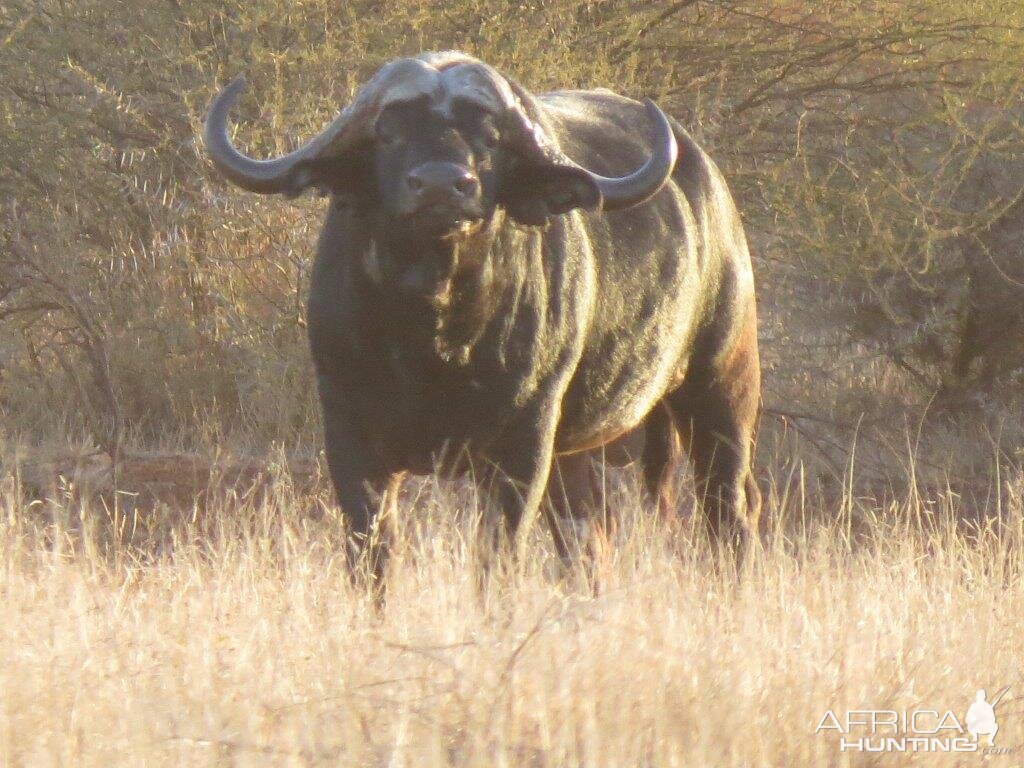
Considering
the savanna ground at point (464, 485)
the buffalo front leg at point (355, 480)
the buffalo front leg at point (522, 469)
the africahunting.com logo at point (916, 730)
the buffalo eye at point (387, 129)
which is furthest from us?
the buffalo front leg at point (522, 469)

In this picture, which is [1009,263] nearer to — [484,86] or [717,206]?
[717,206]

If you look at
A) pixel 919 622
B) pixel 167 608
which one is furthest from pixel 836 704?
pixel 167 608

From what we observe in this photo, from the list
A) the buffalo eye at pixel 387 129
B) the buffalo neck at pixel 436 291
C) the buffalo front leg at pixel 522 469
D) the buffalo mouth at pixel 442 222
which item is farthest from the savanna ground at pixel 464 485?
the buffalo eye at pixel 387 129

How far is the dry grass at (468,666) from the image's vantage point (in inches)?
142

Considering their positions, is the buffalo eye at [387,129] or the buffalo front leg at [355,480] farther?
the buffalo front leg at [355,480]

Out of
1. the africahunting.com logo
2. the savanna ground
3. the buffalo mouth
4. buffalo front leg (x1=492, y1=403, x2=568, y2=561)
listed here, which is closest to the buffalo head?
the buffalo mouth

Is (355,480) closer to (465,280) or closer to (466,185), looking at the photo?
(465,280)

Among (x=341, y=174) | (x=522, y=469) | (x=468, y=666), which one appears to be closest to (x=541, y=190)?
(x=341, y=174)

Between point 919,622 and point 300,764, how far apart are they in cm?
216

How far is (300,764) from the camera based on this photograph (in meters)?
3.45

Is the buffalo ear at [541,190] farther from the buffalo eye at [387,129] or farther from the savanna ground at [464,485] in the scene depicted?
the savanna ground at [464,485]

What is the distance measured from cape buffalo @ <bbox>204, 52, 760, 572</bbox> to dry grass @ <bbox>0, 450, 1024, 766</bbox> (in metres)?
0.40

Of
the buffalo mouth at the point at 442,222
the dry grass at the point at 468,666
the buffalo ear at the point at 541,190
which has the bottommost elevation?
the dry grass at the point at 468,666

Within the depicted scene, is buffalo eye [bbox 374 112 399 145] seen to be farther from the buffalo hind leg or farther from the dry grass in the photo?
the buffalo hind leg
